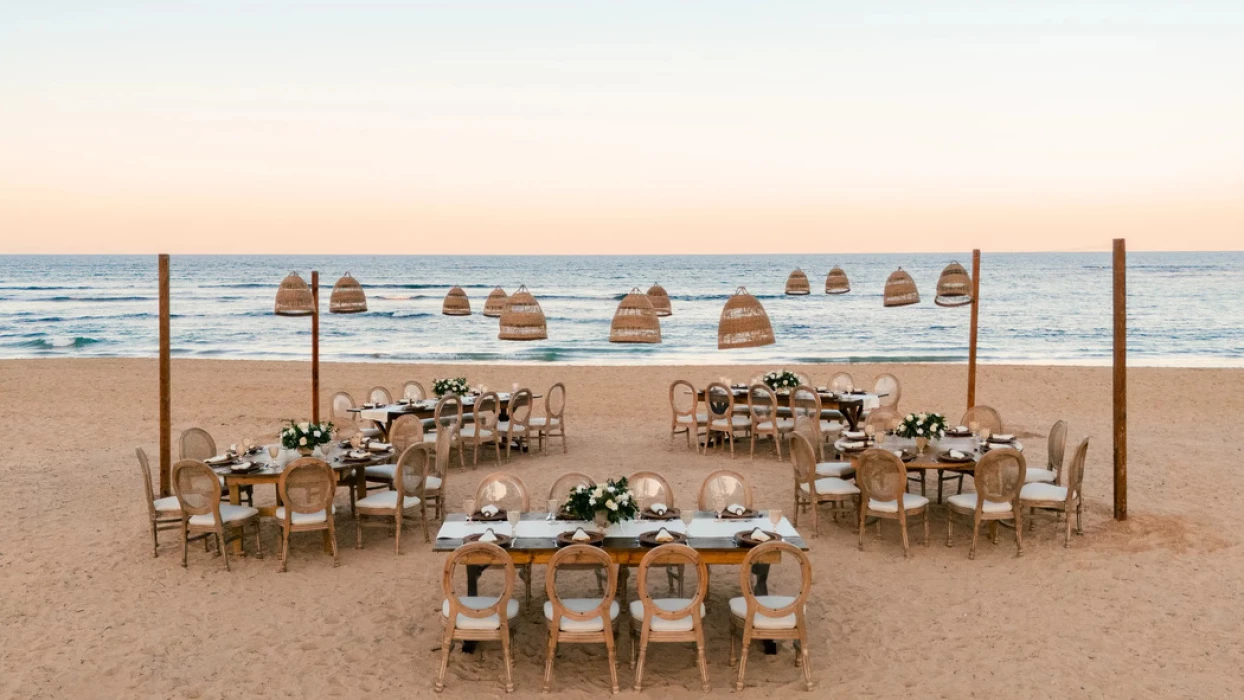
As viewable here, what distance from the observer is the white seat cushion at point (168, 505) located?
8023mm

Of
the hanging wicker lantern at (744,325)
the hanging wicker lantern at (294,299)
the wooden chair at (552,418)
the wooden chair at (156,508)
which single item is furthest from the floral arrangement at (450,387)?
the hanging wicker lantern at (744,325)

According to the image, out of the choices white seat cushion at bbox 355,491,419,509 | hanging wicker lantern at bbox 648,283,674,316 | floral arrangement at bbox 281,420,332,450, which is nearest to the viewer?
white seat cushion at bbox 355,491,419,509

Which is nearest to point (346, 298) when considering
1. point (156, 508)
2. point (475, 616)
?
point (156, 508)

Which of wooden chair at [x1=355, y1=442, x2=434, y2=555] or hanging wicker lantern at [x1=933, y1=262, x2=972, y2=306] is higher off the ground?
hanging wicker lantern at [x1=933, y1=262, x2=972, y2=306]

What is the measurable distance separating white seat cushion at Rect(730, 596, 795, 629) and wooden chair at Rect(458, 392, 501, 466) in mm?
6451

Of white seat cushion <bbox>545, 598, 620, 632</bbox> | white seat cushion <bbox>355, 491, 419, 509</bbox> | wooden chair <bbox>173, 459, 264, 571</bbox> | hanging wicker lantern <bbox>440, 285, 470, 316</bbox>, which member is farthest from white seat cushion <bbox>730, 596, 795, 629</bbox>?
hanging wicker lantern <bbox>440, 285, 470, 316</bbox>

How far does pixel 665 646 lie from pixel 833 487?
3347 mm

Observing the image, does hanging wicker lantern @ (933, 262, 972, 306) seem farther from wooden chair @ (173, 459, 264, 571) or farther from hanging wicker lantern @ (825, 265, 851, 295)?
wooden chair @ (173, 459, 264, 571)

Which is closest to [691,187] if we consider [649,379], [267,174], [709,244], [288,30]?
[267,174]

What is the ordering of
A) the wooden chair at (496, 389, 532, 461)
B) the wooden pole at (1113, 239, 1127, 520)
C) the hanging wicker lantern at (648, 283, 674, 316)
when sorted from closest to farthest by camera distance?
the wooden pole at (1113, 239, 1127, 520) < the wooden chair at (496, 389, 532, 461) < the hanging wicker lantern at (648, 283, 674, 316)

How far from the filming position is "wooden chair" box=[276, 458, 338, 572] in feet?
25.0

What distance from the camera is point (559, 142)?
27.1 metres

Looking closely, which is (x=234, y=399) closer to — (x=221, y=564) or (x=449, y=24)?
(x=449, y=24)

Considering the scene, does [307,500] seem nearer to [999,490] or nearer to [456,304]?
[999,490]
